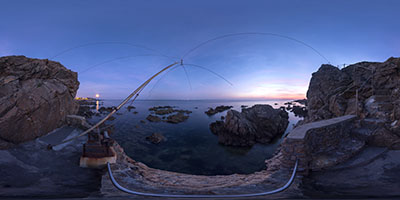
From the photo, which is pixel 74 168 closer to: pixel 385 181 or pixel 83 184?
pixel 83 184

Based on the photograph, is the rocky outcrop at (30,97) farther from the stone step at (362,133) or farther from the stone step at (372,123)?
the stone step at (372,123)

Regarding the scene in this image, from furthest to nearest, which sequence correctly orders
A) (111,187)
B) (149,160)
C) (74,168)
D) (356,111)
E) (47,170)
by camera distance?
1. (149,160)
2. (356,111)
3. (74,168)
4. (47,170)
5. (111,187)

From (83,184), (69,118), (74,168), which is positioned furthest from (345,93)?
(69,118)

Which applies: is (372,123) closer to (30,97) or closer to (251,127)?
(251,127)

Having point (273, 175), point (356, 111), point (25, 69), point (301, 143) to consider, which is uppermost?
point (25, 69)

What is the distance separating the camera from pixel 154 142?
23.8 metres

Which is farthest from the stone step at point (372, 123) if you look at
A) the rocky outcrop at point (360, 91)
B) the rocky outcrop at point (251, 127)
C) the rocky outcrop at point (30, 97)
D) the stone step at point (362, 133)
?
the rocky outcrop at point (30, 97)

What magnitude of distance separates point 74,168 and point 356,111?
1983cm

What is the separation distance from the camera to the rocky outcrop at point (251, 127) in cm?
2380

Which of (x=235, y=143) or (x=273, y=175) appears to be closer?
(x=273, y=175)

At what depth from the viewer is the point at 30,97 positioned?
8.44 metres

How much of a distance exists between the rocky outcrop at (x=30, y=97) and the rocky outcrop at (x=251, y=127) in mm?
22332

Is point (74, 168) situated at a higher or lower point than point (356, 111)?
lower

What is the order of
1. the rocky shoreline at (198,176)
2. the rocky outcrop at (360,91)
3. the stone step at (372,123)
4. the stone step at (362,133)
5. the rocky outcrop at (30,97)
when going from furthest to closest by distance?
the rocky outcrop at (360,91) < the stone step at (372,123) < the stone step at (362,133) < the rocky outcrop at (30,97) < the rocky shoreline at (198,176)
